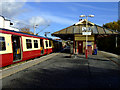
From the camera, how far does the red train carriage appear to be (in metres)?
9.56

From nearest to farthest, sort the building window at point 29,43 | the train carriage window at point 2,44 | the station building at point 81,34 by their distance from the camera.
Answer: the train carriage window at point 2,44, the building window at point 29,43, the station building at point 81,34

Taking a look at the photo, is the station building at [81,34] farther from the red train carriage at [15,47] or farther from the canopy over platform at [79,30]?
the red train carriage at [15,47]

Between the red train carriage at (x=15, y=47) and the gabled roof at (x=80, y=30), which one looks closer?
the red train carriage at (x=15, y=47)

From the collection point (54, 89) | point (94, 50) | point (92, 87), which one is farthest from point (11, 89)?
point (94, 50)

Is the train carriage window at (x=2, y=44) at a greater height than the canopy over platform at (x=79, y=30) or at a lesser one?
lesser

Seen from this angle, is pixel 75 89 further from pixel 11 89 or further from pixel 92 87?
pixel 11 89

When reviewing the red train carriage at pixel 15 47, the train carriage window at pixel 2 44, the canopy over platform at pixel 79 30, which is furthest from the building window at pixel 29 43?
the canopy over platform at pixel 79 30

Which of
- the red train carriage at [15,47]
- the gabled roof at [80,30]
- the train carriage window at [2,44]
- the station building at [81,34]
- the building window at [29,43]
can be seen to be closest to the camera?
the train carriage window at [2,44]

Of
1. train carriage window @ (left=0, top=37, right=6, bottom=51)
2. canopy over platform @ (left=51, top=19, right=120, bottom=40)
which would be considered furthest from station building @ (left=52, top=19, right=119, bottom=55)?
train carriage window @ (left=0, top=37, right=6, bottom=51)

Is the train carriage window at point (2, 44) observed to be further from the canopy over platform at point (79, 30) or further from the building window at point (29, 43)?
the canopy over platform at point (79, 30)

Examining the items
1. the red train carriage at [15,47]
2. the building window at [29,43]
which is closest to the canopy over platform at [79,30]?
the red train carriage at [15,47]

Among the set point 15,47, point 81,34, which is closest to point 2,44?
point 15,47

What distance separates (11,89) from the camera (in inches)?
218

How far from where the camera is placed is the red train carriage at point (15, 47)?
956 centimetres
